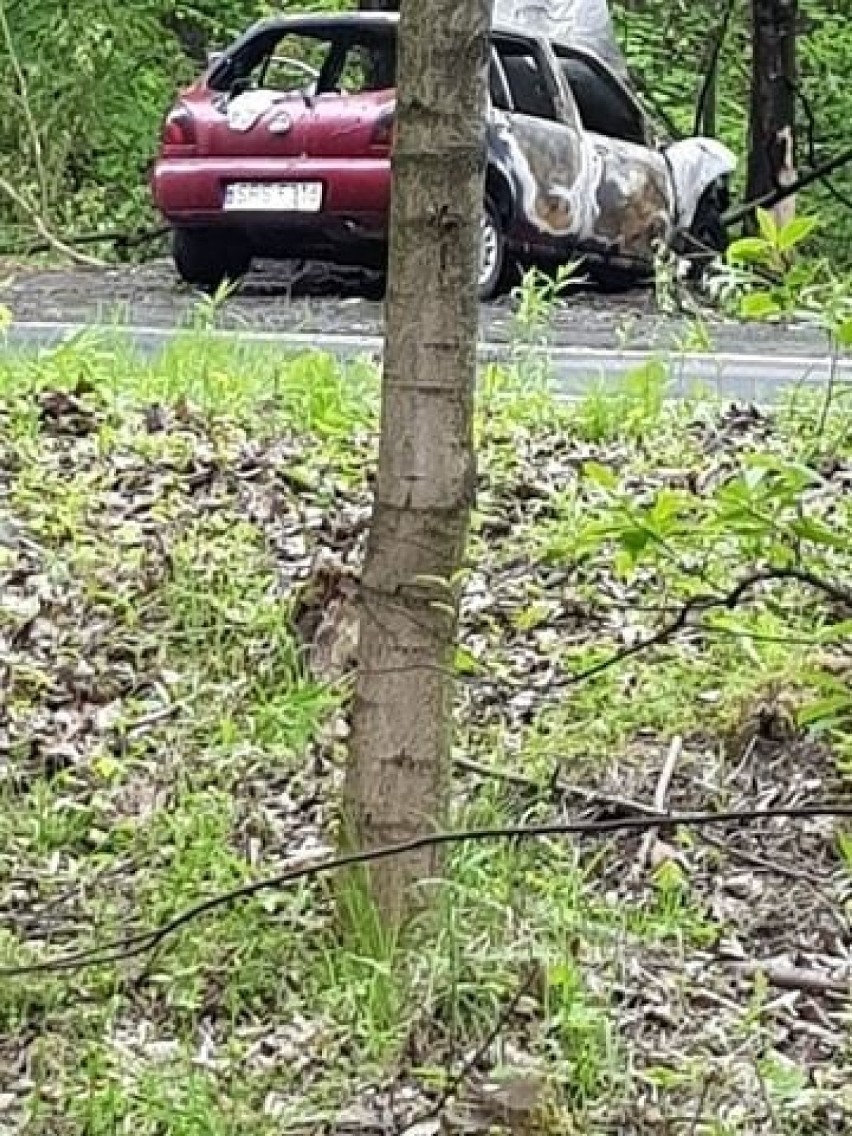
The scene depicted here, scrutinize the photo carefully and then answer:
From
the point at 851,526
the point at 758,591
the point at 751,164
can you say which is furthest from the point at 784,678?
the point at 751,164

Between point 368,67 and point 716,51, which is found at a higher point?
point 716,51

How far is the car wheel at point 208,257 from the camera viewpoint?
1139 centimetres

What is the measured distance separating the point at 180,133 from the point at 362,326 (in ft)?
7.17

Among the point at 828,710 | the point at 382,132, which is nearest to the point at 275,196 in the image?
the point at 382,132

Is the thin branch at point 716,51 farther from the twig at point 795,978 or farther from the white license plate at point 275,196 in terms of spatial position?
the white license plate at point 275,196

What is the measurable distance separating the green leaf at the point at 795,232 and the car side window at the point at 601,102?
33.5ft

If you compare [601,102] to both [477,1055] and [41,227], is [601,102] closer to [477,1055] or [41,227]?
[477,1055]

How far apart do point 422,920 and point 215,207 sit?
790cm

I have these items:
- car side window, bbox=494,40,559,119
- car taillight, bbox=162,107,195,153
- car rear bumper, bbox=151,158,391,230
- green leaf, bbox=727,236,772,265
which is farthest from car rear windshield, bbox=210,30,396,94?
green leaf, bbox=727,236,772,265

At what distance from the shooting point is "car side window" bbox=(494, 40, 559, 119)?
1155 cm

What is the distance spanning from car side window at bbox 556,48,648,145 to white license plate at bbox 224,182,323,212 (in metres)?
2.07

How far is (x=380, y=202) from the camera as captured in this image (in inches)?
413

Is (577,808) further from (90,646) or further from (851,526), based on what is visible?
(90,646)

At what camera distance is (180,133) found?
11.1 meters
